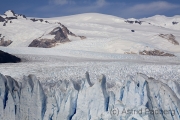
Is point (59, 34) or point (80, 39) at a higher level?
point (59, 34)

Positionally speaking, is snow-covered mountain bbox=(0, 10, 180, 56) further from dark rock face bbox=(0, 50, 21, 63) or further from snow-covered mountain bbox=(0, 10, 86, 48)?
dark rock face bbox=(0, 50, 21, 63)

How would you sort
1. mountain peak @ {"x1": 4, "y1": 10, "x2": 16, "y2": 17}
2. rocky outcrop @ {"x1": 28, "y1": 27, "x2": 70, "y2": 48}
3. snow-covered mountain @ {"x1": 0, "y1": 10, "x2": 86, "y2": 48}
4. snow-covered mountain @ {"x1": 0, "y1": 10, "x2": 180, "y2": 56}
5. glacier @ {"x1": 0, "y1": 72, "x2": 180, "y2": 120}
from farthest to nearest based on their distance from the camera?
mountain peak @ {"x1": 4, "y1": 10, "x2": 16, "y2": 17} < snow-covered mountain @ {"x1": 0, "y1": 10, "x2": 86, "y2": 48} < rocky outcrop @ {"x1": 28, "y1": 27, "x2": 70, "y2": 48} < snow-covered mountain @ {"x1": 0, "y1": 10, "x2": 180, "y2": 56} < glacier @ {"x1": 0, "y1": 72, "x2": 180, "y2": 120}

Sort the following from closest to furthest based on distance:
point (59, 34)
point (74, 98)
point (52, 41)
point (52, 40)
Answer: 1. point (74, 98)
2. point (52, 41)
3. point (52, 40)
4. point (59, 34)

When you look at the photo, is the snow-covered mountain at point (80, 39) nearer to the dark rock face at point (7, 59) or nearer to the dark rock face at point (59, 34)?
the dark rock face at point (59, 34)

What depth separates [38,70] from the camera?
59.6 ft

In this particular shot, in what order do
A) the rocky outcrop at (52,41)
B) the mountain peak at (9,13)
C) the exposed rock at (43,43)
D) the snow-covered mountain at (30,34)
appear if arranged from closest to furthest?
the exposed rock at (43,43) < the rocky outcrop at (52,41) < the snow-covered mountain at (30,34) < the mountain peak at (9,13)

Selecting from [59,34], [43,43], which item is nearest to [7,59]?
[43,43]

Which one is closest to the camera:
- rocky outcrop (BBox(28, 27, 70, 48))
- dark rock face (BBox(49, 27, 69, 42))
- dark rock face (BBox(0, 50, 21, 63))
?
dark rock face (BBox(0, 50, 21, 63))

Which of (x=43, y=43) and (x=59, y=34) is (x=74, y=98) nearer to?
(x=43, y=43)

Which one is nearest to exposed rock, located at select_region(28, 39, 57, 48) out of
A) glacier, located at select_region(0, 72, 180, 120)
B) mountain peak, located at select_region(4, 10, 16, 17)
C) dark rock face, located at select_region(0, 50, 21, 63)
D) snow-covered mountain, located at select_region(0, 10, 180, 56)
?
snow-covered mountain, located at select_region(0, 10, 180, 56)

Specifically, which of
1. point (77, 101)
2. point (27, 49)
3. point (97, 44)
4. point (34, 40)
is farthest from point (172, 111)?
point (34, 40)

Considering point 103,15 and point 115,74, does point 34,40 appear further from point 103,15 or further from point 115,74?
point 103,15

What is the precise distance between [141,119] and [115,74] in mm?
9669

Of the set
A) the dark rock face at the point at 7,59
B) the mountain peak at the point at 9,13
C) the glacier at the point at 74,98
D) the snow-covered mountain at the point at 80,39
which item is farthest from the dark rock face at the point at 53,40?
the glacier at the point at 74,98
